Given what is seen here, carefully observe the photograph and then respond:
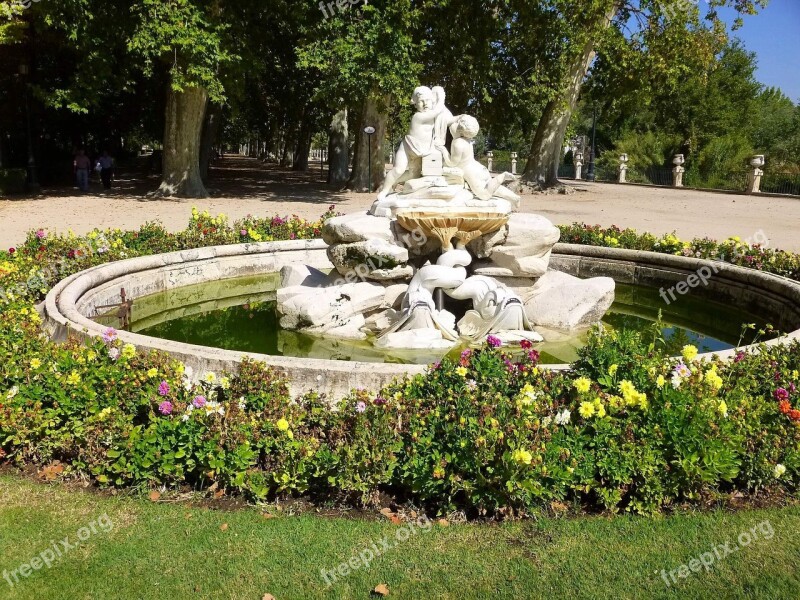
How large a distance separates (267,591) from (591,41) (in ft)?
87.8

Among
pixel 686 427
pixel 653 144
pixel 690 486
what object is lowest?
pixel 690 486

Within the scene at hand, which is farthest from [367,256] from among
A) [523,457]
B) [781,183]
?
[781,183]

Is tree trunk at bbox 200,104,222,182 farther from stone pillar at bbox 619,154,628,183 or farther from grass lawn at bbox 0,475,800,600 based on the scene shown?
grass lawn at bbox 0,475,800,600

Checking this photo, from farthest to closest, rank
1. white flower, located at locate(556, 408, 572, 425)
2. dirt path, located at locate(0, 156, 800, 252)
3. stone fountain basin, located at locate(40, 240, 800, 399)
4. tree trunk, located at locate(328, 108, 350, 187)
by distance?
tree trunk, located at locate(328, 108, 350, 187) < dirt path, located at locate(0, 156, 800, 252) < stone fountain basin, located at locate(40, 240, 800, 399) < white flower, located at locate(556, 408, 572, 425)

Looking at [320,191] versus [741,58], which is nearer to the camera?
[320,191]

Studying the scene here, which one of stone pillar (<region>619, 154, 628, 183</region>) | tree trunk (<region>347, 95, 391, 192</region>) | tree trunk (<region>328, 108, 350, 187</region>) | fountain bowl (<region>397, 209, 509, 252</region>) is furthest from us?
stone pillar (<region>619, 154, 628, 183</region>)

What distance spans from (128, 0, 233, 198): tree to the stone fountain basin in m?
9.47

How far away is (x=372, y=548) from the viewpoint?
160 inches

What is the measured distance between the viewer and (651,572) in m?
3.82

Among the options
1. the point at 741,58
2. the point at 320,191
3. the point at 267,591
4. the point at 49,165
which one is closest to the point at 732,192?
the point at 320,191

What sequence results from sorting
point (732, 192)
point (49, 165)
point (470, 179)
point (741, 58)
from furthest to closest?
point (741, 58), point (732, 192), point (49, 165), point (470, 179)

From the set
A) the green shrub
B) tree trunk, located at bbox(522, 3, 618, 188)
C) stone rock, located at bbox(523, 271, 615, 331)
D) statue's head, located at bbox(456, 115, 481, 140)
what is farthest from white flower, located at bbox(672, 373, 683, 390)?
the green shrub

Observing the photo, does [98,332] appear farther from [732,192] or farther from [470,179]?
[732,192]

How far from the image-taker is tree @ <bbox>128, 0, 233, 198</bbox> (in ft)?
58.8
